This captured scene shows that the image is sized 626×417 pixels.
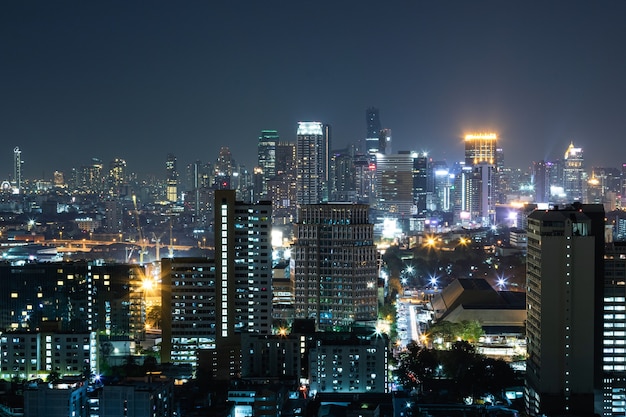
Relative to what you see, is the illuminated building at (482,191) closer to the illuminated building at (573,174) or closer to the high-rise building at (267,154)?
the illuminated building at (573,174)

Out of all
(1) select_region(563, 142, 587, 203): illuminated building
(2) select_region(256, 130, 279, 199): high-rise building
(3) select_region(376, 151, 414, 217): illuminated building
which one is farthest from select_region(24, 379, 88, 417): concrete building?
(1) select_region(563, 142, 587, 203): illuminated building

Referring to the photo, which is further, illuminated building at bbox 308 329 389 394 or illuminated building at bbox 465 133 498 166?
illuminated building at bbox 465 133 498 166

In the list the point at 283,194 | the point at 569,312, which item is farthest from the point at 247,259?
the point at 283,194

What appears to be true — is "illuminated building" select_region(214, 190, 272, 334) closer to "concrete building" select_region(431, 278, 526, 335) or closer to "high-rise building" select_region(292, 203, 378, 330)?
"high-rise building" select_region(292, 203, 378, 330)

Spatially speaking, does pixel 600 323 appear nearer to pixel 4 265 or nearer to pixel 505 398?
pixel 505 398

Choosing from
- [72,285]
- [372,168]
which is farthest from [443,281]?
[372,168]

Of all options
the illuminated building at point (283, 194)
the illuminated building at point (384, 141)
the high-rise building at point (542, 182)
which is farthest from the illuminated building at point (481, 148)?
the illuminated building at point (283, 194)

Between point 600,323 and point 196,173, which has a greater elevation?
point 196,173

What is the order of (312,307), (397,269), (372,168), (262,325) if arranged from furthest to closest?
1. (372,168)
2. (397,269)
3. (312,307)
4. (262,325)
